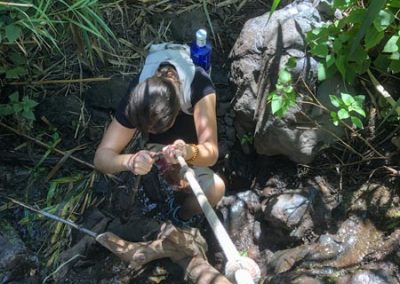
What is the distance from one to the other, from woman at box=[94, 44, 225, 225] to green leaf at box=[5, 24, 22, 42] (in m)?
0.55

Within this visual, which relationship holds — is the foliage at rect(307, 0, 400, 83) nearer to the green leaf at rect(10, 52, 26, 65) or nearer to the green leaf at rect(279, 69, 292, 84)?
the green leaf at rect(279, 69, 292, 84)

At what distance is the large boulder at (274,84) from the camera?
2.44 m

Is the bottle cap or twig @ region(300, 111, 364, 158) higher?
the bottle cap

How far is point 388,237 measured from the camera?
7.15ft

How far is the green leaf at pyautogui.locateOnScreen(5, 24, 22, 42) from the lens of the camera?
7.45 ft

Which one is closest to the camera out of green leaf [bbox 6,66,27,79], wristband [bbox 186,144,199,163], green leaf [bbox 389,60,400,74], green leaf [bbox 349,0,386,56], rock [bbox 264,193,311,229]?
green leaf [bbox 349,0,386,56]

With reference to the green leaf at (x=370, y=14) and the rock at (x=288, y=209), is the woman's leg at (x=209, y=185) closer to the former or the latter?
the rock at (x=288, y=209)

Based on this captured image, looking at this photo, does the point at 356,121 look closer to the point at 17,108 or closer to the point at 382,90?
the point at 382,90

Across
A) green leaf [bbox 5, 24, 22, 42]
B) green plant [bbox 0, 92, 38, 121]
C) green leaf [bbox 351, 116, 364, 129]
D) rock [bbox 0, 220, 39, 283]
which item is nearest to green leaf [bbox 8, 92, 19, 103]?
green plant [bbox 0, 92, 38, 121]

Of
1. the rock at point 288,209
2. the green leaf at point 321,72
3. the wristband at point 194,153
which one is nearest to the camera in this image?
the wristband at point 194,153

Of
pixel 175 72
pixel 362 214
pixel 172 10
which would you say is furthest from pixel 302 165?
pixel 172 10

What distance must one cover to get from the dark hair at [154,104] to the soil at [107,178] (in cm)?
83

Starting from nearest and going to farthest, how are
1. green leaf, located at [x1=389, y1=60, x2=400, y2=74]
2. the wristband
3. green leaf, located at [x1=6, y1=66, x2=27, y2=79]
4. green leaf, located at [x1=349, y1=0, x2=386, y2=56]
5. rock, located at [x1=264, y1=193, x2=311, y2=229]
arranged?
green leaf, located at [x1=349, y1=0, x2=386, y2=56] → the wristband → green leaf, located at [x1=389, y1=60, x2=400, y2=74] → rock, located at [x1=264, y1=193, x2=311, y2=229] → green leaf, located at [x1=6, y1=66, x2=27, y2=79]

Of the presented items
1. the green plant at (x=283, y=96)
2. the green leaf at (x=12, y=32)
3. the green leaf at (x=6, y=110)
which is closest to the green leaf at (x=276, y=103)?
→ the green plant at (x=283, y=96)
